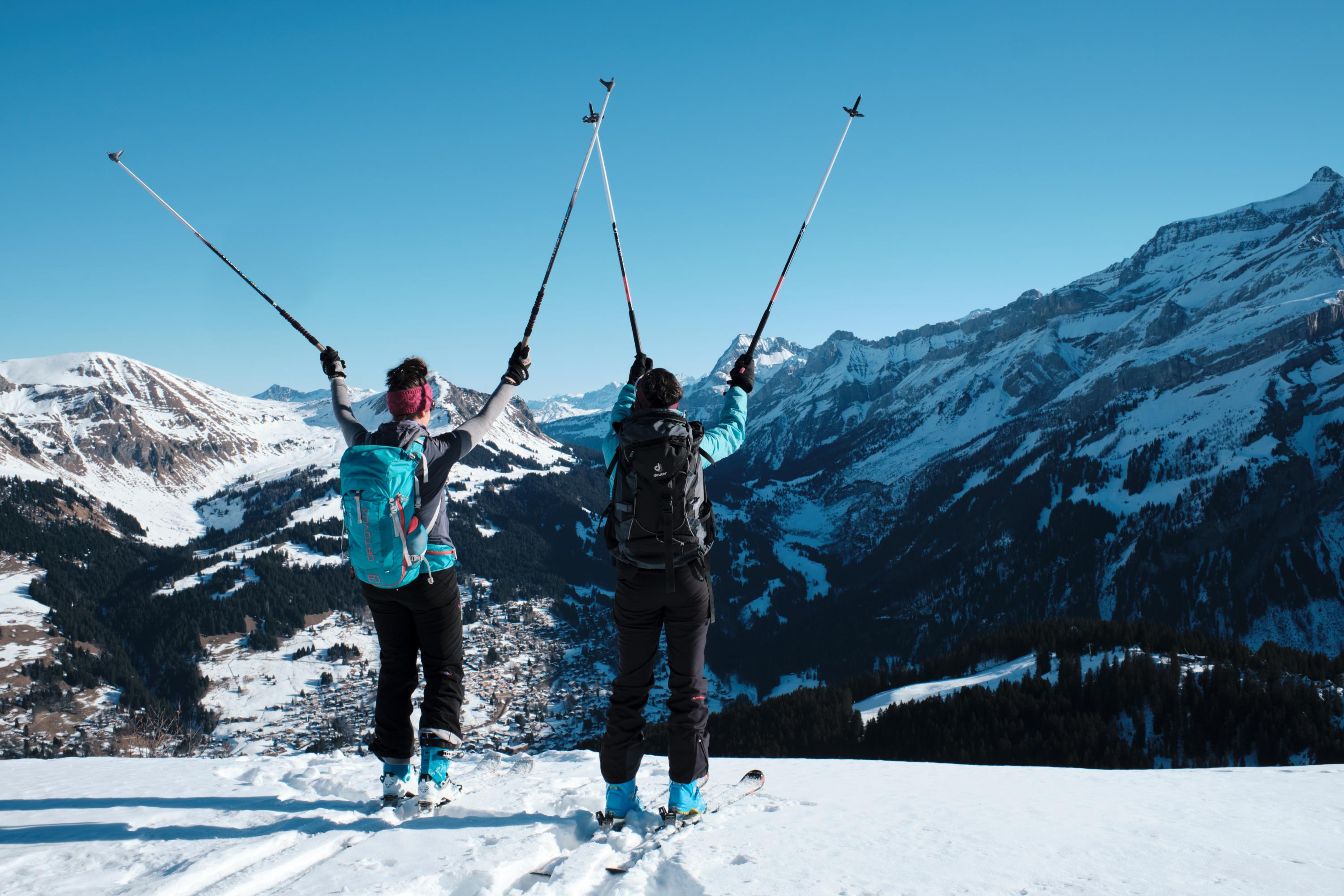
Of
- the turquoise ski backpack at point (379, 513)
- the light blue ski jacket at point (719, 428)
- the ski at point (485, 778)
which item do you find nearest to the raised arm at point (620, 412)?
the light blue ski jacket at point (719, 428)

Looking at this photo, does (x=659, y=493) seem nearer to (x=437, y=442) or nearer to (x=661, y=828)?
(x=437, y=442)

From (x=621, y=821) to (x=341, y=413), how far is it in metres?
5.55

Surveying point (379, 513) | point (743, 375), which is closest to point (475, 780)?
point (379, 513)

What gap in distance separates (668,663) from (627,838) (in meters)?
1.57

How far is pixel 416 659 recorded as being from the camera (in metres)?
7.34

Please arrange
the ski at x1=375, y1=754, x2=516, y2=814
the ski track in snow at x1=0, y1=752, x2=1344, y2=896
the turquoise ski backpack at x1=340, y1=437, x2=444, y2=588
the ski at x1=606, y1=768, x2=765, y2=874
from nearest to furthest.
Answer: the ski track in snow at x1=0, y1=752, x2=1344, y2=896
the ski at x1=606, y1=768, x2=765, y2=874
the turquoise ski backpack at x1=340, y1=437, x2=444, y2=588
the ski at x1=375, y1=754, x2=516, y2=814

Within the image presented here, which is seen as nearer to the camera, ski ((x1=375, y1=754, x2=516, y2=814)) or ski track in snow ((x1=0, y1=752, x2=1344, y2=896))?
ski track in snow ((x1=0, y1=752, x2=1344, y2=896))

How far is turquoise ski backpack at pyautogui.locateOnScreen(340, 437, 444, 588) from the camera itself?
21.2 ft

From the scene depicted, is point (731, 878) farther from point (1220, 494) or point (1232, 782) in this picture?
point (1220, 494)

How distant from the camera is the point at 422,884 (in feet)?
17.1

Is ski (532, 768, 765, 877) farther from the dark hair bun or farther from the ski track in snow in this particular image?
the dark hair bun

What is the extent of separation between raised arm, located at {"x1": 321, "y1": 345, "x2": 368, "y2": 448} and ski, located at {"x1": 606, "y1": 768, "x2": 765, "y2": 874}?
4981 mm

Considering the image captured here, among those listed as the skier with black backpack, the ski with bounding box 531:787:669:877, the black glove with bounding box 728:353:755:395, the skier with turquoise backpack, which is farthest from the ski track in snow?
the black glove with bounding box 728:353:755:395

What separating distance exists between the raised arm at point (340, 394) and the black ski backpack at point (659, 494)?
3124 millimetres
